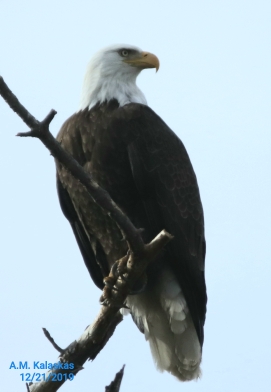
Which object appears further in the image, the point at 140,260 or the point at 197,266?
the point at 197,266

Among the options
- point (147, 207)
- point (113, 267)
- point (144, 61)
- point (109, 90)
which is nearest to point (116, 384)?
point (113, 267)

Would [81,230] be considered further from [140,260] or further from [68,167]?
[68,167]

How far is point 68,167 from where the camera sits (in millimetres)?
4215

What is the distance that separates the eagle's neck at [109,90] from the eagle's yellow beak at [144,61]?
141 millimetres

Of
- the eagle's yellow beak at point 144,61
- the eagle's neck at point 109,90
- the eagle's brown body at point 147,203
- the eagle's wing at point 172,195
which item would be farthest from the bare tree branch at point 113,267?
the eagle's yellow beak at point 144,61

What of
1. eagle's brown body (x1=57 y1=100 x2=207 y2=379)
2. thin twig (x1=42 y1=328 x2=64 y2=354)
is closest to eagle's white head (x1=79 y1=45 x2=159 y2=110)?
eagle's brown body (x1=57 y1=100 x2=207 y2=379)

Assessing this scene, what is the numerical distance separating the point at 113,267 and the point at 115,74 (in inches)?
89.5

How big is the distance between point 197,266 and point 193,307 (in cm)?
34

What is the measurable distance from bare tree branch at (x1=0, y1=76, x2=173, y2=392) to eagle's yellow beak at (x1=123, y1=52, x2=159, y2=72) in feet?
7.98

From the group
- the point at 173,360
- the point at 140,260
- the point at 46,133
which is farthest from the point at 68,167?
the point at 173,360

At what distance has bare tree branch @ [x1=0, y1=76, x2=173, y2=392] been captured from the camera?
4.00m

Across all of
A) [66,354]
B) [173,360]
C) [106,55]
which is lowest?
[173,360]

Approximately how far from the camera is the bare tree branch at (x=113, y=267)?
4.00m

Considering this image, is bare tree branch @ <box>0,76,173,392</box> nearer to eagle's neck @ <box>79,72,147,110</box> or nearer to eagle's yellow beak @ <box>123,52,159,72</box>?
eagle's neck @ <box>79,72,147,110</box>
